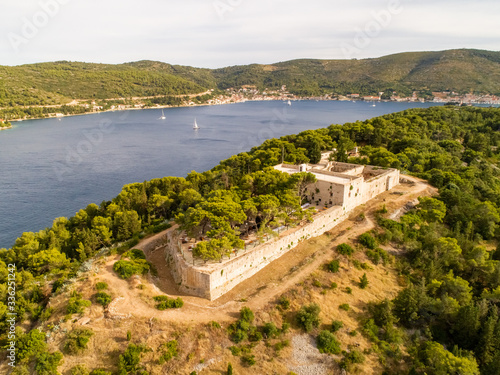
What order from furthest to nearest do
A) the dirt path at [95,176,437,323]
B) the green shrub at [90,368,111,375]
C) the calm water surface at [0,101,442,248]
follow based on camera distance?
the calm water surface at [0,101,442,248] → the dirt path at [95,176,437,323] → the green shrub at [90,368,111,375]

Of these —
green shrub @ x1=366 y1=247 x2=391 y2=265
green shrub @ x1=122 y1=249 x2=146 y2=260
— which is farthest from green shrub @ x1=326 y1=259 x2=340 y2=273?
green shrub @ x1=122 y1=249 x2=146 y2=260

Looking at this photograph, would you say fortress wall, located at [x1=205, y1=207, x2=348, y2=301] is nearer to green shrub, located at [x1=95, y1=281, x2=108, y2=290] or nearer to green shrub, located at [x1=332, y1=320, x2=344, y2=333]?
green shrub, located at [x1=332, y1=320, x2=344, y2=333]

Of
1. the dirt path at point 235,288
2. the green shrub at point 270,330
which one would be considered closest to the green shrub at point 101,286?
the dirt path at point 235,288

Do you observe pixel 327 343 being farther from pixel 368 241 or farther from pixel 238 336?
pixel 368 241

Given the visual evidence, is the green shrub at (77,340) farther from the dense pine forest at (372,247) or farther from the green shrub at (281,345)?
the green shrub at (281,345)

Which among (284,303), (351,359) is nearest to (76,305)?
(284,303)

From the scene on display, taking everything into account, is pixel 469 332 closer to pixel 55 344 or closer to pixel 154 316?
pixel 154 316
